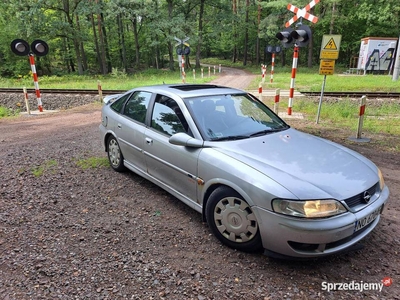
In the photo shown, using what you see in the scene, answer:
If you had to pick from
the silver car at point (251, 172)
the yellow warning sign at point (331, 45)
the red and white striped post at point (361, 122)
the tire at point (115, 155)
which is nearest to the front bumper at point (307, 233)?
the silver car at point (251, 172)

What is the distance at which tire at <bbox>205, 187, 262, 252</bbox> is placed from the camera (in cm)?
277

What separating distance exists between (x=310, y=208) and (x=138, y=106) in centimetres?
299

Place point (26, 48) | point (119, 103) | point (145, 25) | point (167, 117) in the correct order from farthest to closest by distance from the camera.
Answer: point (145, 25), point (26, 48), point (119, 103), point (167, 117)

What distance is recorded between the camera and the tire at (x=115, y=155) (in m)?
4.84

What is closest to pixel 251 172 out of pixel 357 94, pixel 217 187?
pixel 217 187

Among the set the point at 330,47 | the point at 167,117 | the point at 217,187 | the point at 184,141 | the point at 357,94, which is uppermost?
the point at 330,47

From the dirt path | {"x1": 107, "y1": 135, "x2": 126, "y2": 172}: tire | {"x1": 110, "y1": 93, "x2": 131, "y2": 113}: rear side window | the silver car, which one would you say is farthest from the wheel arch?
{"x1": 110, "y1": 93, "x2": 131, "y2": 113}: rear side window

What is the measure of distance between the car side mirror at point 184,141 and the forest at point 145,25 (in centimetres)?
1880

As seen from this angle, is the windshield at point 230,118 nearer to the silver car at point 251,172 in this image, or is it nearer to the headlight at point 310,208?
the silver car at point 251,172

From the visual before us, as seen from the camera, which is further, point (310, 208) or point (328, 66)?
point (328, 66)

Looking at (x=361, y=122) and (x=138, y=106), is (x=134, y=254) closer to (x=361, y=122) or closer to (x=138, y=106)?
(x=138, y=106)

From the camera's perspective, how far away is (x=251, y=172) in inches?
107

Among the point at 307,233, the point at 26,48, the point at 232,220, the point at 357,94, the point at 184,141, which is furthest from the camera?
the point at 357,94

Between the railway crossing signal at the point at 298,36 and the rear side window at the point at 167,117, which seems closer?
the rear side window at the point at 167,117
